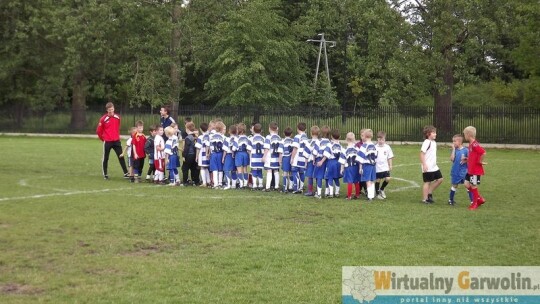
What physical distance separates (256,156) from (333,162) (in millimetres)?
2124

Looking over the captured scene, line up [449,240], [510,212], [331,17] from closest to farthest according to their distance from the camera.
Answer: [449,240] < [510,212] < [331,17]

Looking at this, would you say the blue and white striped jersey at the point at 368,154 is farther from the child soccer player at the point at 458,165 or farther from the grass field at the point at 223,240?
the child soccer player at the point at 458,165

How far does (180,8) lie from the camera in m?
48.8

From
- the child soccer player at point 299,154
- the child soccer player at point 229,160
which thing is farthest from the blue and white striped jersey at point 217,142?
the child soccer player at point 299,154

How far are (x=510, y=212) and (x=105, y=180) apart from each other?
1005cm

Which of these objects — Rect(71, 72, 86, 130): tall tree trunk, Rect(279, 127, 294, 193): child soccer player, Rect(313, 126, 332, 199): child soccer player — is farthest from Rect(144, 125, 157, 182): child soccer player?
Rect(71, 72, 86, 130): tall tree trunk

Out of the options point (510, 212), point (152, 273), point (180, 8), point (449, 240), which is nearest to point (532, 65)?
point (180, 8)

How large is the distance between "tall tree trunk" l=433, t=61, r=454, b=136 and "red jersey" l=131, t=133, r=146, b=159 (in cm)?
2275

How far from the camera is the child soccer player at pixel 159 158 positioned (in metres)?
17.3

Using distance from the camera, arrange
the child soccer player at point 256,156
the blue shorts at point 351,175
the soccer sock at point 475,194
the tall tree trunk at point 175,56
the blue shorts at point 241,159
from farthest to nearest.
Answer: the tall tree trunk at point 175,56 < the blue shorts at point 241,159 < the child soccer player at point 256,156 < the blue shorts at point 351,175 < the soccer sock at point 475,194

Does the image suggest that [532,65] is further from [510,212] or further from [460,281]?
[460,281]

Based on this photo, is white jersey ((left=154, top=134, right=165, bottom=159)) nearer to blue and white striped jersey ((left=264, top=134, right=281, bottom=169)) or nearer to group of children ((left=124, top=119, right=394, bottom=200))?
group of children ((left=124, top=119, right=394, bottom=200))

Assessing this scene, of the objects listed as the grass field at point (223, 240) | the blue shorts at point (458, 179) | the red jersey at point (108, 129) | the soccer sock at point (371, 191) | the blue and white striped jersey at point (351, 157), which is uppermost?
the red jersey at point (108, 129)

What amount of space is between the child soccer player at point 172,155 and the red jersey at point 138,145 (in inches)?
35.3
